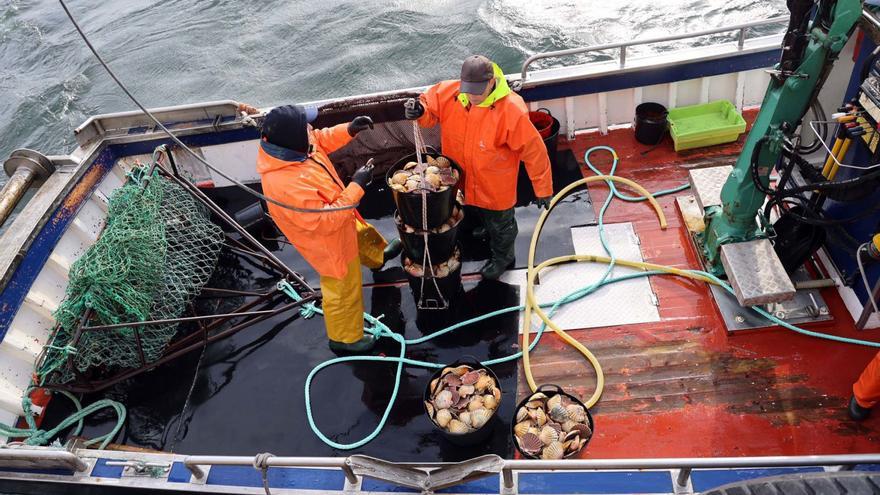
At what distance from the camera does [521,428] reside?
3.28 meters

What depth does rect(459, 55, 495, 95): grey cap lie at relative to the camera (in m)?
3.52

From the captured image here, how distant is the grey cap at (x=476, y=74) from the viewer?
139 inches

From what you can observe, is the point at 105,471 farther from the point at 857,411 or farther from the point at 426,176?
the point at 857,411

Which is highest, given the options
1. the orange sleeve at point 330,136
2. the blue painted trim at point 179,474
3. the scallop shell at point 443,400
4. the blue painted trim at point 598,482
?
the orange sleeve at point 330,136

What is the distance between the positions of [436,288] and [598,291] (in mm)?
1148

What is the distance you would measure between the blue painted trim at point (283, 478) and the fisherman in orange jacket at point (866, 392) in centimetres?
274

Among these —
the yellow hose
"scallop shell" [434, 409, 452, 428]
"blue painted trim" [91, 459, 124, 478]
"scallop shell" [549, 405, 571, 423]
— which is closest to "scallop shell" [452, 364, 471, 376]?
"scallop shell" [434, 409, 452, 428]

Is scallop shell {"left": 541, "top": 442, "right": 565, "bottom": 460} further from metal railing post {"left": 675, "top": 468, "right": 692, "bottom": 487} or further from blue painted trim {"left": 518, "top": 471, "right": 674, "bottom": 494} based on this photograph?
metal railing post {"left": 675, "top": 468, "right": 692, "bottom": 487}

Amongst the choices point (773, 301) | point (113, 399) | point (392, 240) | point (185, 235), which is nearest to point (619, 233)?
point (773, 301)

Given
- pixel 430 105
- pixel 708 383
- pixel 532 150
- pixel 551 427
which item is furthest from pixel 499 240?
pixel 708 383

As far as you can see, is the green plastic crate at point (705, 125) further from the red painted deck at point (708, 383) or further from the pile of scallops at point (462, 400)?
the pile of scallops at point (462, 400)

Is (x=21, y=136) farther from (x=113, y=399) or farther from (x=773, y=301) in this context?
(x=773, y=301)

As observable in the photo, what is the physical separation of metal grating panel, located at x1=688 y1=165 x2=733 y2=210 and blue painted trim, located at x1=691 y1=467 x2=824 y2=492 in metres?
1.96

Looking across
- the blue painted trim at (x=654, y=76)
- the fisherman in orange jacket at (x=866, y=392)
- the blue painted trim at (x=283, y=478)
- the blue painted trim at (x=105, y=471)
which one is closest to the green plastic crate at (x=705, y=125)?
the blue painted trim at (x=654, y=76)
